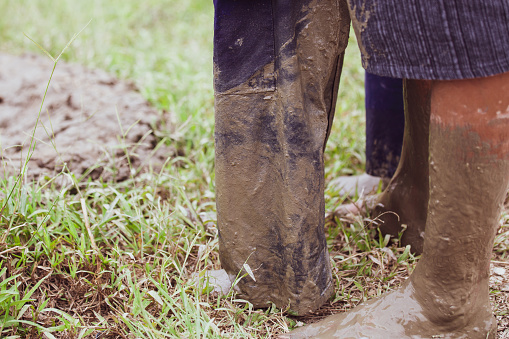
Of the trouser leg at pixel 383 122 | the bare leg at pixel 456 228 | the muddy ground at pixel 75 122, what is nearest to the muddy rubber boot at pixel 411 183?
the trouser leg at pixel 383 122

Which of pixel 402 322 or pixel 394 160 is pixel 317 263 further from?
pixel 394 160

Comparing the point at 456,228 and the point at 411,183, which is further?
the point at 411,183

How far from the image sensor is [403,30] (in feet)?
3.46

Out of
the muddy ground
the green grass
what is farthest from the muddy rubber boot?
the muddy ground

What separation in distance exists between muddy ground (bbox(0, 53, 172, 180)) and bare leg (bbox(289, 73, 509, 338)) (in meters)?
1.16

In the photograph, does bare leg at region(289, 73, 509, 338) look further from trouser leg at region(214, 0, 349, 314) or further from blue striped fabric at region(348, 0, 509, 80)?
trouser leg at region(214, 0, 349, 314)

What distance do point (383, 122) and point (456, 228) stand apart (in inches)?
38.1

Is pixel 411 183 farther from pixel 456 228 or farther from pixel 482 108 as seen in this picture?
pixel 482 108

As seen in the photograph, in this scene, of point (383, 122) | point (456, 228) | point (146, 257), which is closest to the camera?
point (456, 228)

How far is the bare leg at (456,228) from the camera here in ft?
3.58

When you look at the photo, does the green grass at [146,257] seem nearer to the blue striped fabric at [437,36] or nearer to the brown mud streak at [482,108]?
the brown mud streak at [482,108]

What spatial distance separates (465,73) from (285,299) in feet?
2.76

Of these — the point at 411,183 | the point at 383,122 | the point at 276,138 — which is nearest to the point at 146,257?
the point at 276,138

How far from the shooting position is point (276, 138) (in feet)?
4.49
